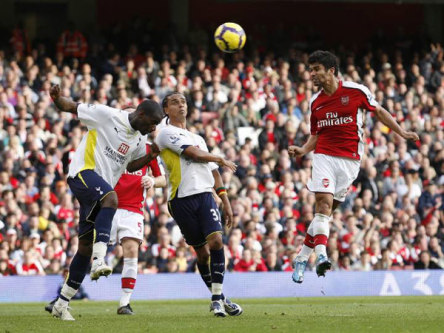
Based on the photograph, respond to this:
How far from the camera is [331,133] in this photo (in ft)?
43.5

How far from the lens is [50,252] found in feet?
66.2

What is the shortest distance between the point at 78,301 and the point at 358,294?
18.5 feet

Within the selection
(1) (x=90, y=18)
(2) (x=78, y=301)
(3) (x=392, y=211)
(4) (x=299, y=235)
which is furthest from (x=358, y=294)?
(1) (x=90, y=18)

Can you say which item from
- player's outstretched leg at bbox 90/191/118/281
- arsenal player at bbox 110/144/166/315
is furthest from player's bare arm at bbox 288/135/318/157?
player's outstretched leg at bbox 90/191/118/281

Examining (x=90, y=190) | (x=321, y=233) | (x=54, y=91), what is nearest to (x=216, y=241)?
(x=321, y=233)

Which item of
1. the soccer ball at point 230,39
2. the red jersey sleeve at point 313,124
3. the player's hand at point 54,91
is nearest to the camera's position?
the player's hand at point 54,91

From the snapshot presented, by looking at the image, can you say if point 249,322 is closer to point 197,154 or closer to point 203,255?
point 203,255

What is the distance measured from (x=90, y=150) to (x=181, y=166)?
1292mm

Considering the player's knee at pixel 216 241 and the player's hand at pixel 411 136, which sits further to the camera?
the player's hand at pixel 411 136

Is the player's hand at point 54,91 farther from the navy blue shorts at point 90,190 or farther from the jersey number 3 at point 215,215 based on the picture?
the jersey number 3 at point 215,215

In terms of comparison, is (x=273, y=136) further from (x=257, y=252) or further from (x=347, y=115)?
(x=347, y=115)

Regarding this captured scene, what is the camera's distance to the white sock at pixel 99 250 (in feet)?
35.9

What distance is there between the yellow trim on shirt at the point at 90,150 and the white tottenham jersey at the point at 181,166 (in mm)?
988

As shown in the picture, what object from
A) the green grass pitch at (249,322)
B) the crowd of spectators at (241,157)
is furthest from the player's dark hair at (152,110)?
the crowd of spectators at (241,157)
